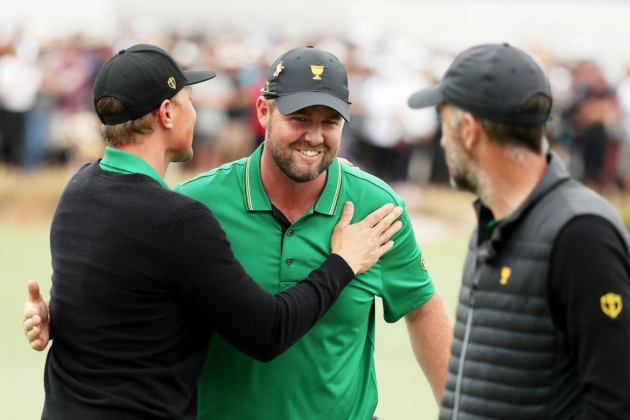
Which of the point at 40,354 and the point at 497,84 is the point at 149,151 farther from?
the point at 40,354

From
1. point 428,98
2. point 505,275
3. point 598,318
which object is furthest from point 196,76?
point 598,318

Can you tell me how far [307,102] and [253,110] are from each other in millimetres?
13901

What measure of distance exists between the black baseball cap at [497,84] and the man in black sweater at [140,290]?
1.01 m

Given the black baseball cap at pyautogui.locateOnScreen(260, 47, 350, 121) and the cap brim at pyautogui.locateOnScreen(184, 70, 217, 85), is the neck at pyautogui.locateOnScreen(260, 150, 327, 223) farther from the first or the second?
the cap brim at pyautogui.locateOnScreen(184, 70, 217, 85)

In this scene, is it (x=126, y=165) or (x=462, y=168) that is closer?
(x=462, y=168)

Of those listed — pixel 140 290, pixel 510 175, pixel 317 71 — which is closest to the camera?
pixel 510 175

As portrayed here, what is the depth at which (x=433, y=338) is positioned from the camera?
4.60m

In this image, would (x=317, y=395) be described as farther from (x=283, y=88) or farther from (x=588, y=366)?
(x=588, y=366)

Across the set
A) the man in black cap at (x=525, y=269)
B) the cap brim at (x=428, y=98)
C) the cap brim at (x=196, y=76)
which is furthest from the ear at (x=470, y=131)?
the cap brim at (x=196, y=76)

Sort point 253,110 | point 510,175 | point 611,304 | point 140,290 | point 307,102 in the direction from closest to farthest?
point 611,304 < point 510,175 < point 140,290 < point 307,102 < point 253,110

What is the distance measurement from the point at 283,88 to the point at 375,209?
61cm

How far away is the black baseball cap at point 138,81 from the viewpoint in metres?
3.94

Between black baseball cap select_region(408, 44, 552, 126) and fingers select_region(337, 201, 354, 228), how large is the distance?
1168mm

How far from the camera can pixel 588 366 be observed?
9.61ft
